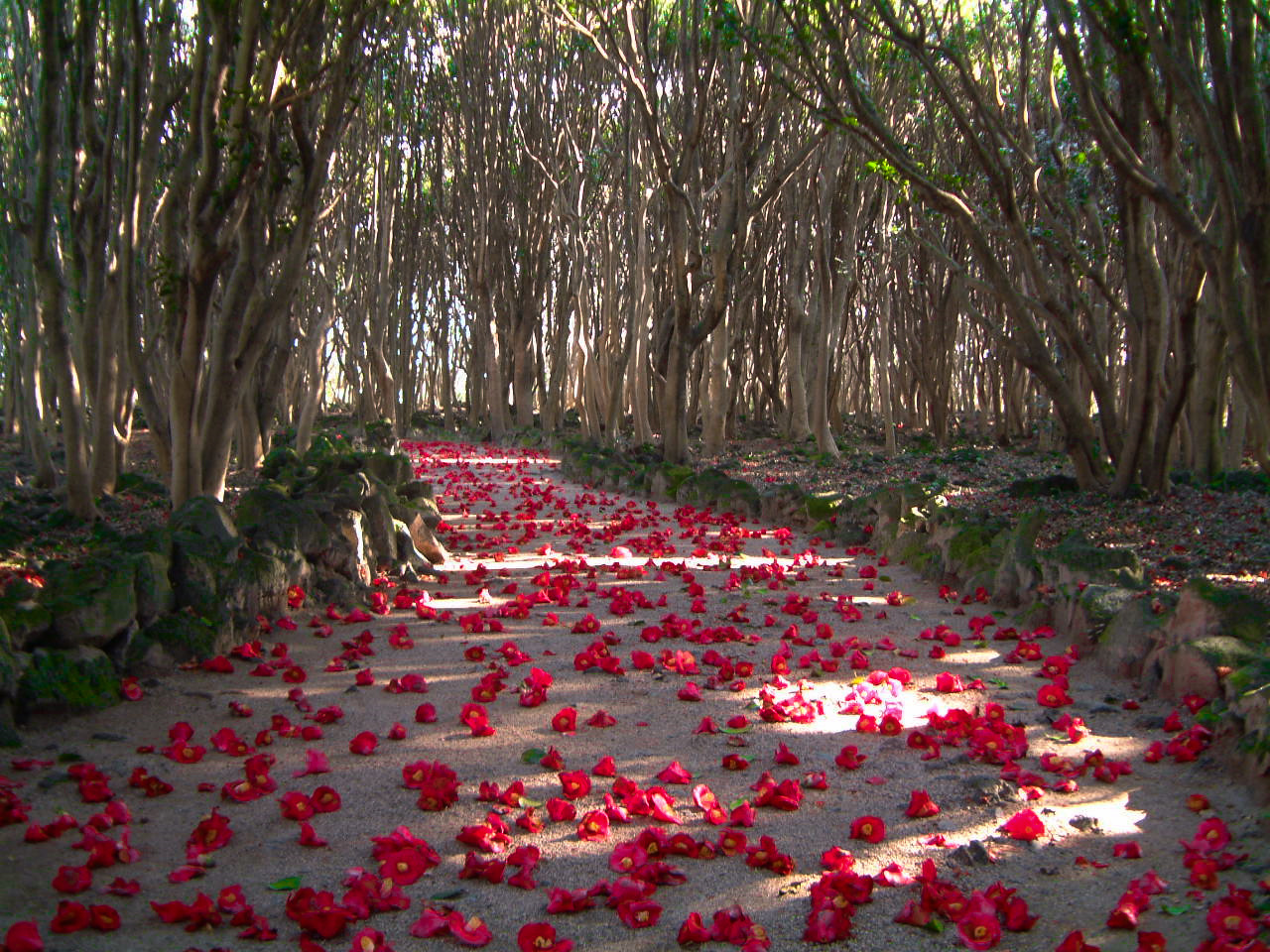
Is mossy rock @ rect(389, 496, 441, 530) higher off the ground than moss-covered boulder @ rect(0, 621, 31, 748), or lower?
higher

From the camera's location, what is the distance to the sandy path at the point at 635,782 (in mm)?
2789

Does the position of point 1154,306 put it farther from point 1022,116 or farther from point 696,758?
point 696,758

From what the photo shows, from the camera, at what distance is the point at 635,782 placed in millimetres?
3766

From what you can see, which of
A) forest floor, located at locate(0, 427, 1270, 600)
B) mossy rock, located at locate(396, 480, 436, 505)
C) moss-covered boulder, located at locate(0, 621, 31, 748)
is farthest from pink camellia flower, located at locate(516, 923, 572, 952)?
mossy rock, located at locate(396, 480, 436, 505)

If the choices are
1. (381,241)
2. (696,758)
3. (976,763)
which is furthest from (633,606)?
(381,241)

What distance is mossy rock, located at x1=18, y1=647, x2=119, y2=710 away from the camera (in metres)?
3.99

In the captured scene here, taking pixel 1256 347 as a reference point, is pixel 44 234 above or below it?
above

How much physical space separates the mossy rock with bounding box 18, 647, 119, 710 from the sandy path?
10 cm

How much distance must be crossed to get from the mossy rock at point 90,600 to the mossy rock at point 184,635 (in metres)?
0.17

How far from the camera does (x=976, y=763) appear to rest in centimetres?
393

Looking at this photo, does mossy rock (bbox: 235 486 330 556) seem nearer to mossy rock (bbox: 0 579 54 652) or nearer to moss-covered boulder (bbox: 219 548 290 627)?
moss-covered boulder (bbox: 219 548 290 627)

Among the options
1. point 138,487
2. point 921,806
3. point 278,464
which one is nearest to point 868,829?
point 921,806

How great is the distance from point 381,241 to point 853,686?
1549 cm

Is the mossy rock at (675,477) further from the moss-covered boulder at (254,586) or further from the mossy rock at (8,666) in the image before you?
the mossy rock at (8,666)
